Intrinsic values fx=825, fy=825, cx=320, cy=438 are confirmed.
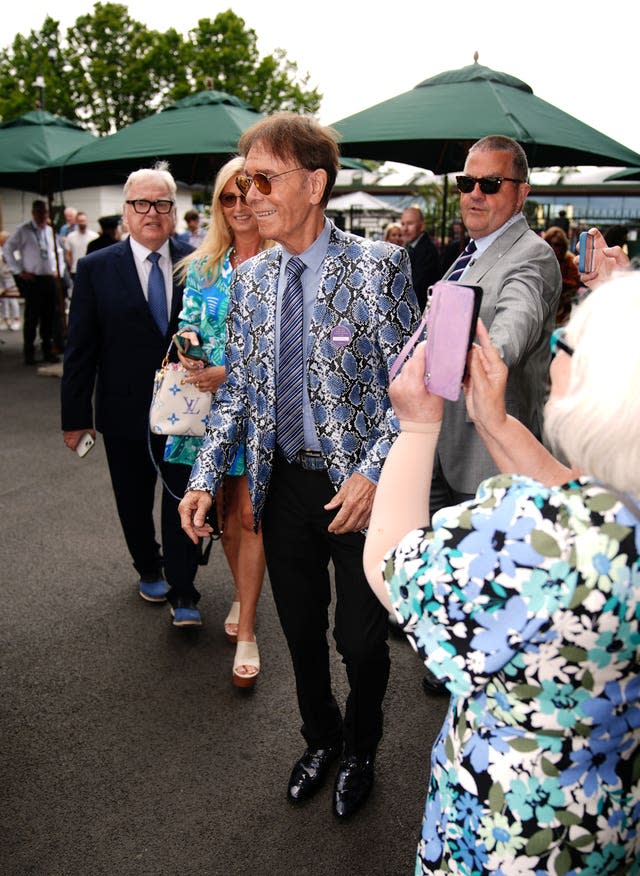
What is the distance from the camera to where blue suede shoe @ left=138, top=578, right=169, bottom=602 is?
175 inches

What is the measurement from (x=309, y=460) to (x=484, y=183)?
4.82 ft

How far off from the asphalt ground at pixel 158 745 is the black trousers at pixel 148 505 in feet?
0.92

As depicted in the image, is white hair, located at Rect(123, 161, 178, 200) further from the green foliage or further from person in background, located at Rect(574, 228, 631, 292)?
the green foliage

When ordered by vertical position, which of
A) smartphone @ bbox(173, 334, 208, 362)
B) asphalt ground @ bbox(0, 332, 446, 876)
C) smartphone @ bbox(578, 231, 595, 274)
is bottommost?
asphalt ground @ bbox(0, 332, 446, 876)

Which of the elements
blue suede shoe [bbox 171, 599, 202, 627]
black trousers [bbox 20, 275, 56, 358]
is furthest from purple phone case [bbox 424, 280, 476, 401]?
black trousers [bbox 20, 275, 56, 358]

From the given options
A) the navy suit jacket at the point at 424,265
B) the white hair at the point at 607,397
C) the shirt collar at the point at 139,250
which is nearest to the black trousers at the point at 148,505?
the shirt collar at the point at 139,250

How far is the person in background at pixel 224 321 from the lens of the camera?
3.61 metres

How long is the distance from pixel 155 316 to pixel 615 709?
3151 millimetres

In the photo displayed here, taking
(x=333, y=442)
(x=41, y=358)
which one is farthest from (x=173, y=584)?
(x=41, y=358)

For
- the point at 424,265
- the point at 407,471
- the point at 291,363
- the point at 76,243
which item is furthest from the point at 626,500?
the point at 76,243

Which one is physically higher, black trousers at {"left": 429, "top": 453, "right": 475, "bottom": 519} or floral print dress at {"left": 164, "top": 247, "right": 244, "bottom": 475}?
floral print dress at {"left": 164, "top": 247, "right": 244, "bottom": 475}

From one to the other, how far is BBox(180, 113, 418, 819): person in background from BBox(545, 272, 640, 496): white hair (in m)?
1.21

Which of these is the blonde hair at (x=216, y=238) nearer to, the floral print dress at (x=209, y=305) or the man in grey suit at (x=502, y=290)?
the floral print dress at (x=209, y=305)

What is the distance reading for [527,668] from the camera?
4.20 feet
